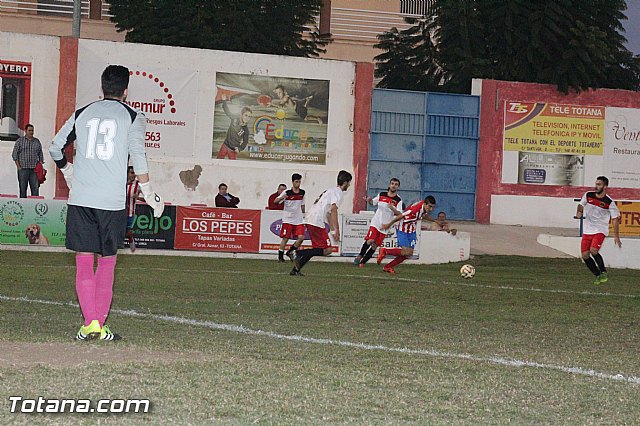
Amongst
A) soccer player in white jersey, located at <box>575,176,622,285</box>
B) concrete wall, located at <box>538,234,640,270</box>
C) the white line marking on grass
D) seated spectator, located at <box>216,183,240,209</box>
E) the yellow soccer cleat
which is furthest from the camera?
concrete wall, located at <box>538,234,640,270</box>

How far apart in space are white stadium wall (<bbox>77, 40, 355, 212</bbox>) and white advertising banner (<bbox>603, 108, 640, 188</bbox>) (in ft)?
29.0

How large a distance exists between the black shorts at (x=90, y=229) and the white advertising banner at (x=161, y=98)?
26659 millimetres

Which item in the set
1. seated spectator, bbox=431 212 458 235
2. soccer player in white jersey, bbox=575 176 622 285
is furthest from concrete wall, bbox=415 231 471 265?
soccer player in white jersey, bbox=575 176 622 285

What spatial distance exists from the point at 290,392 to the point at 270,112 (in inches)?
1182

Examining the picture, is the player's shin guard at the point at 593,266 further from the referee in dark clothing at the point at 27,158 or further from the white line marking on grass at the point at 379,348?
the referee in dark clothing at the point at 27,158

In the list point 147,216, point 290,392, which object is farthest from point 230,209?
point 290,392

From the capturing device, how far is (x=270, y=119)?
120ft

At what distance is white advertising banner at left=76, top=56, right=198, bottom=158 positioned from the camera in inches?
1384

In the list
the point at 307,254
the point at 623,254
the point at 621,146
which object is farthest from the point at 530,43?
the point at 307,254

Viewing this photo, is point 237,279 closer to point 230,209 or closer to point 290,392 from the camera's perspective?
point 230,209

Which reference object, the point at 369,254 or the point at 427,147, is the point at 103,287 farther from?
the point at 427,147

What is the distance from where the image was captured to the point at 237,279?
58.3ft

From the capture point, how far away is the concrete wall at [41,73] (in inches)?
1366

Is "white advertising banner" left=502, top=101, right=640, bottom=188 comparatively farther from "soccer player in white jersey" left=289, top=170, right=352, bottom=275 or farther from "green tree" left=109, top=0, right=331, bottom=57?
"soccer player in white jersey" left=289, top=170, right=352, bottom=275
